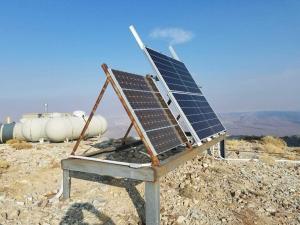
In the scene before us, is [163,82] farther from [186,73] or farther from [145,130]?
[186,73]

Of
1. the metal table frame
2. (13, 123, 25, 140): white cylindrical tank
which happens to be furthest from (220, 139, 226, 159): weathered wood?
(13, 123, 25, 140): white cylindrical tank

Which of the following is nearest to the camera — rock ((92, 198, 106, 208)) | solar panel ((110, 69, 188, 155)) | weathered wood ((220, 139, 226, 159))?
solar panel ((110, 69, 188, 155))

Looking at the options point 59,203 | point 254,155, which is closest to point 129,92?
point 59,203

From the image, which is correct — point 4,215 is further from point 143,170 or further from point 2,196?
point 143,170

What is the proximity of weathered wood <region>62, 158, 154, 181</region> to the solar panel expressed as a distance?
0.63m

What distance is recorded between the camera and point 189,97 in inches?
503

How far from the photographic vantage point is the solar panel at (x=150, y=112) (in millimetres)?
8156

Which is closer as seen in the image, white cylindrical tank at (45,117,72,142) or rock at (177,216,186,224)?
rock at (177,216,186,224)

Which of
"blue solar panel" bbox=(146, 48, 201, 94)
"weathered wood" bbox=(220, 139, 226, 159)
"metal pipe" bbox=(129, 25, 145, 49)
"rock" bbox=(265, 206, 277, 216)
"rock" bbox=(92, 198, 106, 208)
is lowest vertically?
"rock" bbox=(265, 206, 277, 216)

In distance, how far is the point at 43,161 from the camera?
47.0 feet

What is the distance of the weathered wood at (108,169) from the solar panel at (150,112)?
0.63m

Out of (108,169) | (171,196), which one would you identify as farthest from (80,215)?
(171,196)

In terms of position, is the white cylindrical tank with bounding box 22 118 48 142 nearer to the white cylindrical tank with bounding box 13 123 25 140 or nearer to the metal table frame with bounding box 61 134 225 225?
the white cylindrical tank with bounding box 13 123 25 140

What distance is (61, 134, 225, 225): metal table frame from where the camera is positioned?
24.2 ft
